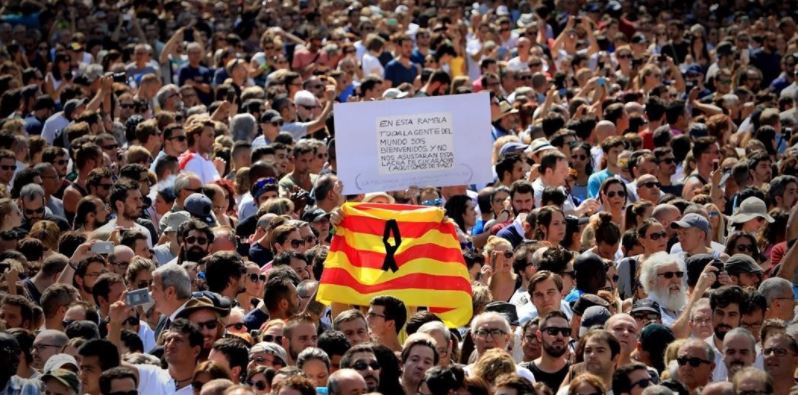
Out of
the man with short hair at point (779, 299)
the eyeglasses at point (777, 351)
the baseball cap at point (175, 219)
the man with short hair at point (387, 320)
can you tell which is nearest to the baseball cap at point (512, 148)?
the baseball cap at point (175, 219)

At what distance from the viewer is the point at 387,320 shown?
1085cm

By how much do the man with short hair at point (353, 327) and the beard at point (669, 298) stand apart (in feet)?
7.05

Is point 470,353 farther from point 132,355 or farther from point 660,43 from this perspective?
point 660,43

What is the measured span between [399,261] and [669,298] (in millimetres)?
1763

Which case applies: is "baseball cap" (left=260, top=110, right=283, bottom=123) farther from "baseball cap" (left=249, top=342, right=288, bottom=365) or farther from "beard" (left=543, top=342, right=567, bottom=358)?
"beard" (left=543, top=342, right=567, bottom=358)

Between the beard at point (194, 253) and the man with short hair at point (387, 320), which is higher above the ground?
the man with short hair at point (387, 320)

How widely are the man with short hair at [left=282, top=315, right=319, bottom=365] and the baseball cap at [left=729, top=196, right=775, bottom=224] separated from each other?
4.26 metres

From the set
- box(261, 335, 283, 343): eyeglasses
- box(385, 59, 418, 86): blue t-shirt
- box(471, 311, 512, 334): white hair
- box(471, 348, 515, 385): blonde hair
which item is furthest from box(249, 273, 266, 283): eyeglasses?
box(385, 59, 418, 86): blue t-shirt

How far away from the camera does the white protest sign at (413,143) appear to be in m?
13.4

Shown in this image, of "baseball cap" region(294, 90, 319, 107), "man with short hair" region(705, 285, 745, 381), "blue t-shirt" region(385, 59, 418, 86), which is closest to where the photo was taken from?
"man with short hair" region(705, 285, 745, 381)

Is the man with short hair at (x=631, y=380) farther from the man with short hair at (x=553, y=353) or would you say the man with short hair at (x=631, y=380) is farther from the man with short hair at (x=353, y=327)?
the man with short hair at (x=353, y=327)

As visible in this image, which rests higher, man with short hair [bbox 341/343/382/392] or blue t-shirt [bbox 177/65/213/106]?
man with short hair [bbox 341/343/382/392]

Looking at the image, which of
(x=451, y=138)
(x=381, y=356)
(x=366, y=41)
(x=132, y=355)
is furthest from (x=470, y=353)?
(x=366, y=41)

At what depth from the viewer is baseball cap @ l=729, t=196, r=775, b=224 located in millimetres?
13422
